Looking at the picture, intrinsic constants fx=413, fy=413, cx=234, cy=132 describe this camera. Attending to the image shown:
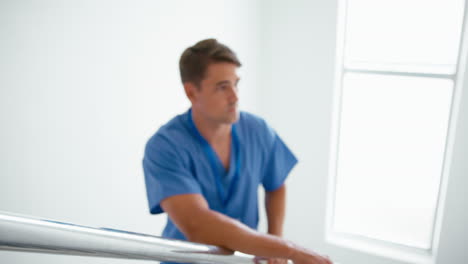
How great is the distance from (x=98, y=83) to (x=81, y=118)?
144 mm

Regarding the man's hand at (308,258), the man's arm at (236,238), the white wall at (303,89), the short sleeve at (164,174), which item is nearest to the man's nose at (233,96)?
the short sleeve at (164,174)

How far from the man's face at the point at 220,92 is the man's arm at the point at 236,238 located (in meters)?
0.31

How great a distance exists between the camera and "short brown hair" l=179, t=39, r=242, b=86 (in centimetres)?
119

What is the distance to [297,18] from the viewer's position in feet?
8.01

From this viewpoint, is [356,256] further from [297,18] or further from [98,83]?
[98,83]

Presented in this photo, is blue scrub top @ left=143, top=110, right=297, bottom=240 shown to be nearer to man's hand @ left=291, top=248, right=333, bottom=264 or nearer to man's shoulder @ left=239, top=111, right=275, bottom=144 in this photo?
man's shoulder @ left=239, top=111, right=275, bottom=144

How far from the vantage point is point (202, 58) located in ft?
3.92

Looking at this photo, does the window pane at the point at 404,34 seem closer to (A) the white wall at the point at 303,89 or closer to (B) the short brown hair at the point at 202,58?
(A) the white wall at the point at 303,89

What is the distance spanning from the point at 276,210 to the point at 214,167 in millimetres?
290

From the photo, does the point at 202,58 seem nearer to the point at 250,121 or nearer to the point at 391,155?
the point at 250,121

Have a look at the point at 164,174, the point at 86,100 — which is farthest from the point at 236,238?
the point at 86,100

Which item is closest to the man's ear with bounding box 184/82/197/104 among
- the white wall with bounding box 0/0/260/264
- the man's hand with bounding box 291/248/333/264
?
the white wall with bounding box 0/0/260/264

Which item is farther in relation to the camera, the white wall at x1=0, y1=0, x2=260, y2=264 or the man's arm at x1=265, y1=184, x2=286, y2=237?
the man's arm at x1=265, y1=184, x2=286, y2=237

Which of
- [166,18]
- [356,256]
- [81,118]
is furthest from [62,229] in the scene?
[356,256]
